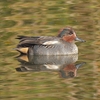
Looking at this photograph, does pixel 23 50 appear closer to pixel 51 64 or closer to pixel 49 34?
pixel 51 64

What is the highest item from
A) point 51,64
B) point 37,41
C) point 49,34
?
point 37,41

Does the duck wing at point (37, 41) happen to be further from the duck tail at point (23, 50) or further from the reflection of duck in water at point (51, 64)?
the reflection of duck in water at point (51, 64)

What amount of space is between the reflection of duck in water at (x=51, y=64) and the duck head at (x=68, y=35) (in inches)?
26.4

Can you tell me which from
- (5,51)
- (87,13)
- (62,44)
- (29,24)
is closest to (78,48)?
(62,44)

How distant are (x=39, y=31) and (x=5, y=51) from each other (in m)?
2.27

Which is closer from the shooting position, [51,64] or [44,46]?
[51,64]

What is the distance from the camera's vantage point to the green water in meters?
11.5

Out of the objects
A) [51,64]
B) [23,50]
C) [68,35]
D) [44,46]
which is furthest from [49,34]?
[51,64]

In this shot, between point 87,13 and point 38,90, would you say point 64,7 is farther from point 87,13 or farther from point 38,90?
point 38,90

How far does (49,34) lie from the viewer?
54.2 feet

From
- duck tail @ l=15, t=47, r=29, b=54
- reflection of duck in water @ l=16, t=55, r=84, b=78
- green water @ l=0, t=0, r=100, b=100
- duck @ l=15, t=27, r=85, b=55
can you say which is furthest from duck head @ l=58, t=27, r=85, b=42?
duck tail @ l=15, t=47, r=29, b=54

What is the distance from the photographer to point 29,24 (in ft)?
59.5

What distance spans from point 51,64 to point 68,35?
5.21 ft

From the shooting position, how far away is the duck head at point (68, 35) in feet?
50.2
